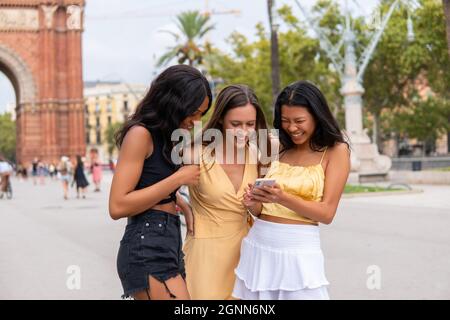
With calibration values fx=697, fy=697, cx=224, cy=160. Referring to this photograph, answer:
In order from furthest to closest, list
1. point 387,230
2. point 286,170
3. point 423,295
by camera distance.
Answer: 1. point 387,230
2. point 423,295
3. point 286,170

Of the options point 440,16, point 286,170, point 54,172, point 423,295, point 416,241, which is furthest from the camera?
point 54,172

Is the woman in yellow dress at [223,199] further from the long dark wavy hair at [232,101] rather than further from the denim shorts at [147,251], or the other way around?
the denim shorts at [147,251]

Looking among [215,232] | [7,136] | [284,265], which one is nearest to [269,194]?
[284,265]

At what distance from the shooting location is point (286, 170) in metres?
3.43

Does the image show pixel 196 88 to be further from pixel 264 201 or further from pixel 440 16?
pixel 440 16

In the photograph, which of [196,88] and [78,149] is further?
[78,149]

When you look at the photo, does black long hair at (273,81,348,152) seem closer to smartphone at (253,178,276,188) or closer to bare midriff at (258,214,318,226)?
bare midriff at (258,214,318,226)

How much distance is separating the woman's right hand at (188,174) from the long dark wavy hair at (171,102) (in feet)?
0.27

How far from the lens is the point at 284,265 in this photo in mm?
3242

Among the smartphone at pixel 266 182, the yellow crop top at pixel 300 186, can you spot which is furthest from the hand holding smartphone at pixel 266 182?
the yellow crop top at pixel 300 186

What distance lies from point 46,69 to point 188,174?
50.2 m

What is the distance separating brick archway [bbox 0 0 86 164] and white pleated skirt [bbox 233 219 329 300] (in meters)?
49.2

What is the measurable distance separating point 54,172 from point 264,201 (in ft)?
146

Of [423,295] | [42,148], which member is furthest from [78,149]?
[423,295]
